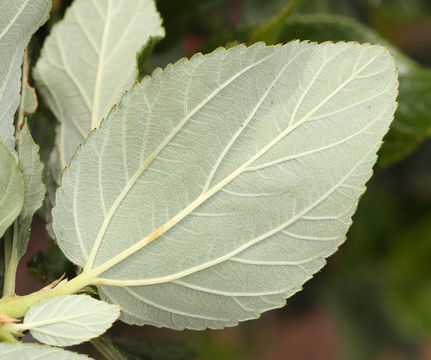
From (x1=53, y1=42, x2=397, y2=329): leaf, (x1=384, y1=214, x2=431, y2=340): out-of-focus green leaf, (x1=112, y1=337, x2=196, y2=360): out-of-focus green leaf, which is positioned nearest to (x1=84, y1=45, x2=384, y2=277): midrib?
(x1=53, y1=42, x2=397, y2=329): leaf

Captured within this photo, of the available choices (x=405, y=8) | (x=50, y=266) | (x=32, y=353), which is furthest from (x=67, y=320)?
(x=405, y=8)

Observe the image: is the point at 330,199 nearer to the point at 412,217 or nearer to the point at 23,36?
the point at 23,36

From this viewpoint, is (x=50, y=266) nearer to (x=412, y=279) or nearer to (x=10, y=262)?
(x=10, y=262)

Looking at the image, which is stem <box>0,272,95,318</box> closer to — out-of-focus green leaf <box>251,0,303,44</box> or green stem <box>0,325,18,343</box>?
green stem <box>0,325,18,343</box>

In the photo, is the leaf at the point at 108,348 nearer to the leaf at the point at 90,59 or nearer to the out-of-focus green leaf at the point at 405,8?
the leaf at the point at 90,59

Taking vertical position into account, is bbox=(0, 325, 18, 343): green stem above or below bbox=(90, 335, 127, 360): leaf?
above

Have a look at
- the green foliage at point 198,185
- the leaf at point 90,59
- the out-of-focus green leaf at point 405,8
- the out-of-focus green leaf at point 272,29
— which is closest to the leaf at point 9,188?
the green foliage at point 198,185

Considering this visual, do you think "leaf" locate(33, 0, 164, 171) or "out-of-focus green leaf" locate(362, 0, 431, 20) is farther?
"out-of-focus green leaf" locate(362, 0, 431, 20)
